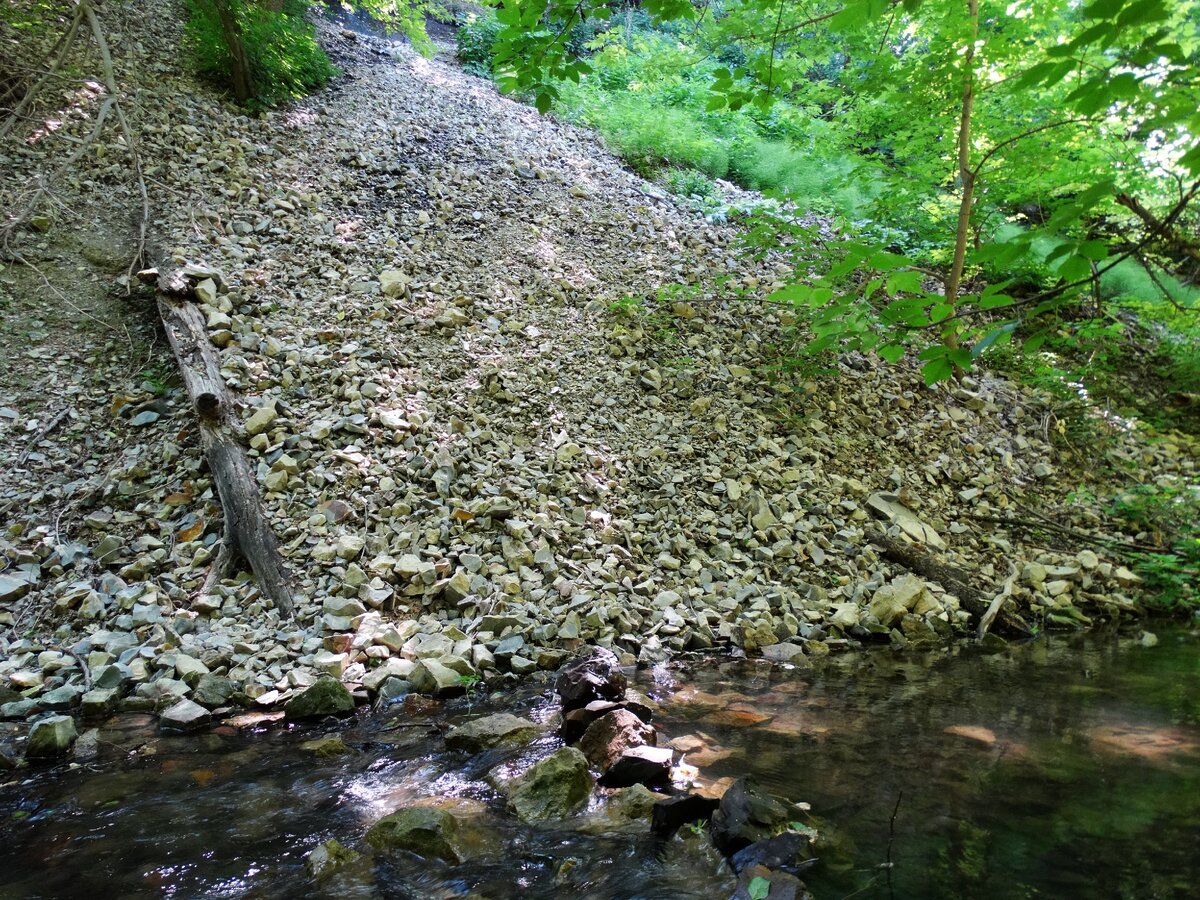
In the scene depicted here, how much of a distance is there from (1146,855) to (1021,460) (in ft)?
17.4

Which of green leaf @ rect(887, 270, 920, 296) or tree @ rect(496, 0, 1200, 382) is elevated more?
tree @ rect(496, 0, 1200, 382)

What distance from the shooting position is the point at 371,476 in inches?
183

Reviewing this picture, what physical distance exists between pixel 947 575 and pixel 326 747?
442 cm

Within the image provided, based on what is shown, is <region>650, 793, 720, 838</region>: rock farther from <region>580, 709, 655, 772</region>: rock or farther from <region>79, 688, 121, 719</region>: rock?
<region>79, 688, 121, 719</region>: rock

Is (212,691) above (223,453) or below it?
below

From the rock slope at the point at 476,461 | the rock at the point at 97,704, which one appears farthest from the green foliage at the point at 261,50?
the rock at the point at 97,704

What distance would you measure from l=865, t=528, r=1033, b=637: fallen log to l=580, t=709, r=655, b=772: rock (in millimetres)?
3056

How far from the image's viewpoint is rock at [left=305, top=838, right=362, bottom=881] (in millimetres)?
2109

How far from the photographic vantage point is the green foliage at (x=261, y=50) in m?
8.02

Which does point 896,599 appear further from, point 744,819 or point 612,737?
point 744,819

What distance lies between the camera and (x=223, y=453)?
4457 millimetres

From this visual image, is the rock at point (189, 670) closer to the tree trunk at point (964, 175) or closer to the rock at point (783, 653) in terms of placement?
the rock at point (783, 653)

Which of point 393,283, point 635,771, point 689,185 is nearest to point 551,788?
point 635,771

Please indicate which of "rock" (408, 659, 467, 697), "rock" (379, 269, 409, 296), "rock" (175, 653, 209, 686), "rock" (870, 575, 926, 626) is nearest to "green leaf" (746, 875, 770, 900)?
"rock" (408, 659, 467, 697)
